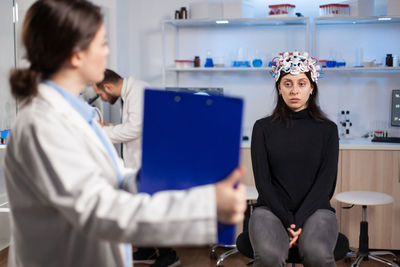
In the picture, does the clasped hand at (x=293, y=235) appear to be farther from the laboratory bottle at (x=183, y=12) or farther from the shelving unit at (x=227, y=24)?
the laboratory bottle at (x=183, y=12)

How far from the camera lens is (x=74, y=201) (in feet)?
2.99

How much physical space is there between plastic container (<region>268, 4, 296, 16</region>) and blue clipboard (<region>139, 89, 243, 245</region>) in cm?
326

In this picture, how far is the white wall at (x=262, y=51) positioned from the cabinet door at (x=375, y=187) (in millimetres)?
603

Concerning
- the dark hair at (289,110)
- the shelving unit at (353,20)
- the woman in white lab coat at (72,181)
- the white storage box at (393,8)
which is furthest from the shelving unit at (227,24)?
the woman in white lab coat at (72,181)

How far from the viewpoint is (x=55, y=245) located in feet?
3.51

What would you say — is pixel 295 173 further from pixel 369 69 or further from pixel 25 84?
pixel 369 69

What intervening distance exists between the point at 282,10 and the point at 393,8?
869 mm

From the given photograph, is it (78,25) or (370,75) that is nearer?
(78,25)

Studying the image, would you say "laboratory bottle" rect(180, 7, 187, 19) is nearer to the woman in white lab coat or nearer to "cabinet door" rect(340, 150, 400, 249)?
"cabinet door" rect(340, 150, 400, 249)

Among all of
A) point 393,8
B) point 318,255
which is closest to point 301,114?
point 318,255

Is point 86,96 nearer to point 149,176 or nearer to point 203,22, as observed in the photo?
point 203,22

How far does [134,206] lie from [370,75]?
374 cm

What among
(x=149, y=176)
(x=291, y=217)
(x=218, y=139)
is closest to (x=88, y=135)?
(x=149, y=176)

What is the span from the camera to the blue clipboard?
96 cm
